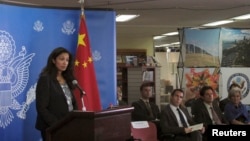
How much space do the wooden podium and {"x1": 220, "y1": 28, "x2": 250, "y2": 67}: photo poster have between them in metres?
5.00

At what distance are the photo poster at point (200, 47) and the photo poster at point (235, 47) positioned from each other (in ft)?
0.42

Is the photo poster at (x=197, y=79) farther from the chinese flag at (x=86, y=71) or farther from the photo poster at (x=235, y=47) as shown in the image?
the chinese flag at (x=86, y=71)

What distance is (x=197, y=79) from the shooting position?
6.45 meters

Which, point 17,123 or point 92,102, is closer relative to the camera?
point 17,123

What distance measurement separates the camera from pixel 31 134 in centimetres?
347

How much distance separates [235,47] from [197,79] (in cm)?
91

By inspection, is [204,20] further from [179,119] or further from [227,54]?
[179,119]

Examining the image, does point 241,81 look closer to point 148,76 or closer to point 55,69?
point 148,76

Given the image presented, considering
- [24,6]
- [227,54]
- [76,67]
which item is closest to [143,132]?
[76,67]

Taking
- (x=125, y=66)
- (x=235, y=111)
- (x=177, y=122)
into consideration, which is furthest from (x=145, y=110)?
(x=125, y=66)

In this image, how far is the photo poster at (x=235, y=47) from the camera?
21.6 ft

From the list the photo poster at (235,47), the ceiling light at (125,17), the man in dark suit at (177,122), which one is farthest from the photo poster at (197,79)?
the ceiling light at (125,17)

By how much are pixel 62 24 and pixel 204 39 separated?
348cm

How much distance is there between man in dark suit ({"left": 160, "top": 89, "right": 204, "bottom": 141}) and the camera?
4.54 meters
